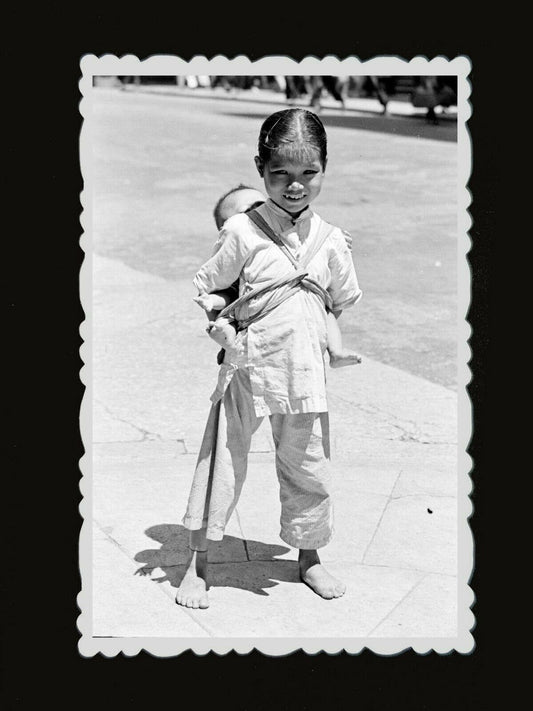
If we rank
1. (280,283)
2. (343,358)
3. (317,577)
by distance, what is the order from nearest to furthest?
(280,283) < (343,358) < (317,577)

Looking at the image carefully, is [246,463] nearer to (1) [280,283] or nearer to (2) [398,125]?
(1) [280,283]

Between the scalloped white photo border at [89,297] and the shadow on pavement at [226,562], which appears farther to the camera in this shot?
the shadow on pavement at [226,562]

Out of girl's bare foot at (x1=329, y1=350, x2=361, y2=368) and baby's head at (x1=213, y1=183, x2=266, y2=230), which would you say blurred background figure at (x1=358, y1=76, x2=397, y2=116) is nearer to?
baby's head at (x1=213, y1=183, x2=266, y2=230)

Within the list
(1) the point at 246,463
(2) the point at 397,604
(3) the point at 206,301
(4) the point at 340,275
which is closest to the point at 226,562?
(1) the point at 246,463

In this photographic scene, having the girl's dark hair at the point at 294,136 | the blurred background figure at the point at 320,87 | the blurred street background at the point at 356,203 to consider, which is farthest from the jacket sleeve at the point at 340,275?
the blurred background figure at the point at 320,87

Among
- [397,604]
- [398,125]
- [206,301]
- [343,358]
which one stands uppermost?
Answer: [398,125]

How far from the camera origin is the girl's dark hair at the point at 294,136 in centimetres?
333

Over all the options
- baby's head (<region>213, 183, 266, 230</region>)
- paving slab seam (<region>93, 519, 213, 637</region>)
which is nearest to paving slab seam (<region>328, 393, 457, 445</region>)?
paving slab seam (<region>93, 519, 213, 637</region>)

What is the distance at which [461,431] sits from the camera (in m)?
3.57

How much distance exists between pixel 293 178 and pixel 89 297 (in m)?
0.76

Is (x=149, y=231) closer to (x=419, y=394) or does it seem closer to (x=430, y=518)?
(x=419, y=394)

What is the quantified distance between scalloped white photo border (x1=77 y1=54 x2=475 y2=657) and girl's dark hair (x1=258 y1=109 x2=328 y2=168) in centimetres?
15

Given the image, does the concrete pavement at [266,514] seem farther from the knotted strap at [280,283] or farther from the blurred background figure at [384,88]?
the blurred background figure at [384,88]

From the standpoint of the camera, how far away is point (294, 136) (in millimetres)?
3324
